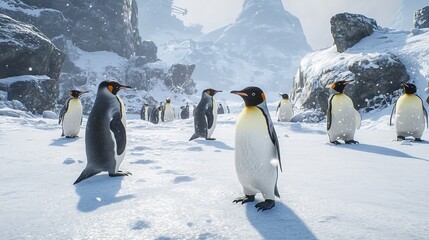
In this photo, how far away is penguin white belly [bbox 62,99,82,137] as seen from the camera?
6.73 meters

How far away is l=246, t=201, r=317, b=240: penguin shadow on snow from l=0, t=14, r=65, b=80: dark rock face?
25.1 meters

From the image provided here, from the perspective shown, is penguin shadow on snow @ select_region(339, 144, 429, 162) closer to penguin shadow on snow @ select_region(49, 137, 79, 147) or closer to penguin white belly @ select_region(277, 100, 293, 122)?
penguin shadow on snow @ select_region(49, 137, 79, 147)

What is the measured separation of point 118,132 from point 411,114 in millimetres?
5737

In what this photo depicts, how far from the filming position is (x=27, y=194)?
100 inches

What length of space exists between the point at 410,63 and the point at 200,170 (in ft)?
46.7

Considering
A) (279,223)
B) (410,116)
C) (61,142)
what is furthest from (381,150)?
(61,142)

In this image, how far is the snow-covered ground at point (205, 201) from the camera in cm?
174

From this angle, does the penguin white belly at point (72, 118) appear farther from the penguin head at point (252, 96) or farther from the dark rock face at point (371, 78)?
the dark rock face at point (371, 78)

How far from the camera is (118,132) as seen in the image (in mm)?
3162

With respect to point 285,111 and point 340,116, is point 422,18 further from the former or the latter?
point 340,116

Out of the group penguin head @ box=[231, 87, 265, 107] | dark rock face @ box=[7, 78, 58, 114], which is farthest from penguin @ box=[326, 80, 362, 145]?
dark rock face @ box=[7, 78, 58, 114]

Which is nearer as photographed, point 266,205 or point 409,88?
point 266,205

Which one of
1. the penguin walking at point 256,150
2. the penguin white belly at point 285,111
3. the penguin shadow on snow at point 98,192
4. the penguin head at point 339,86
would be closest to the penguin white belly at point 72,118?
the penguin shadow on snow at point 98,192

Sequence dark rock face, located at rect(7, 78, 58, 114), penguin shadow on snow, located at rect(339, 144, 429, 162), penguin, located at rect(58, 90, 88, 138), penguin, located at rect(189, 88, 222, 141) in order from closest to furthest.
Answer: penguin shadow on snow, located at rect(339, 144, 429, 162)
penguin, located at rect(58, 90, 88, 138)
penguin, located at rect(189, 88, 222, 141)
dark rock face, located at rect(7, 78, 58, 114)
